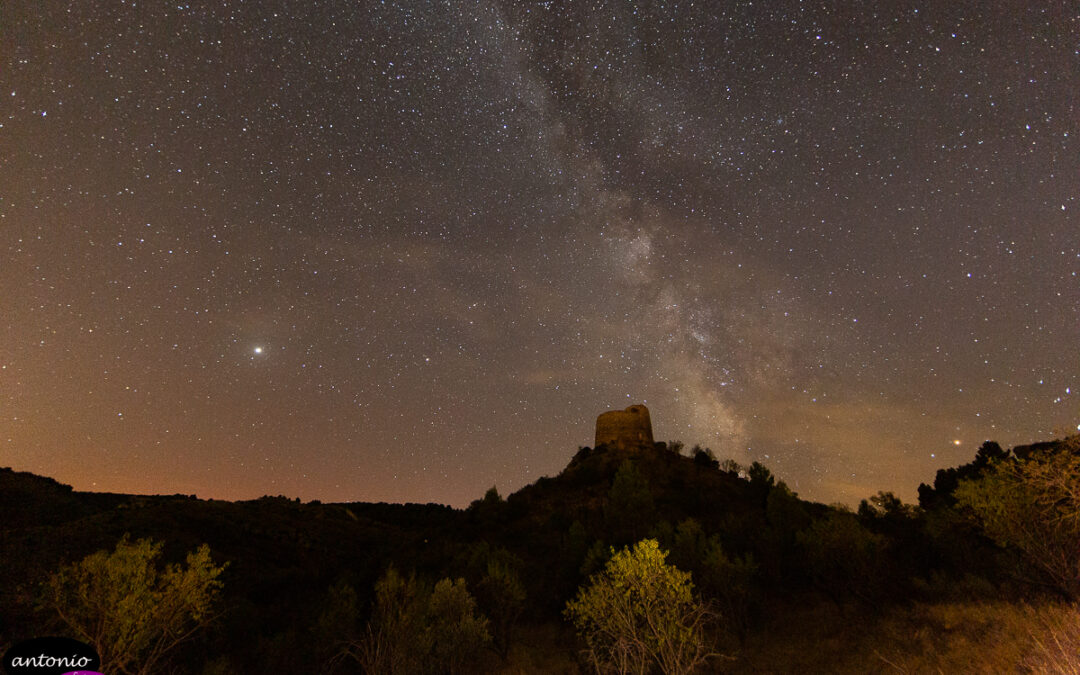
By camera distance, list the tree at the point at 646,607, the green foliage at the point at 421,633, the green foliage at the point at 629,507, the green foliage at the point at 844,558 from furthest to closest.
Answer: the green foliage at the point at 629,507 < the green foliage at the point at 844,558 < the green foliage at the point at 421,633 < the tree at the point at 646,607

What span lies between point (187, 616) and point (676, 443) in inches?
3535

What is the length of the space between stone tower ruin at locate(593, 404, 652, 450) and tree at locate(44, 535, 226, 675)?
273ft

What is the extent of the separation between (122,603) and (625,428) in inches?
3534

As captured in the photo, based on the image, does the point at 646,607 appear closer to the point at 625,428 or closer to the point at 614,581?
the point at 614,581

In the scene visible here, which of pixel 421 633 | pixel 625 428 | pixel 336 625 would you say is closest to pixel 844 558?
pixel 421 633

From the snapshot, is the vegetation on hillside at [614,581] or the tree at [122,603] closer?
the tree at [122,603]

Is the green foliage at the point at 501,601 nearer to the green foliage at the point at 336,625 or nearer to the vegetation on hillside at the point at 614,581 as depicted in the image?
the vegetation on hillside at the point at 614,581

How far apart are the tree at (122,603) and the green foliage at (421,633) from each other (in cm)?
838

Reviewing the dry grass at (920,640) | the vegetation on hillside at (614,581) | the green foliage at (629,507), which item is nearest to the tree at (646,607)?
the vegetation on hillside at (614,581)

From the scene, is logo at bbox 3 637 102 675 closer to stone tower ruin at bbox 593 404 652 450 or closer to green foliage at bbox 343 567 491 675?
green foliage at bbox 343 567 491 675

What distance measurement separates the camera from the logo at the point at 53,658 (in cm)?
550

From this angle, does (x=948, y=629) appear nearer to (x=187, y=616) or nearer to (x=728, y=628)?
(x=728, y=628)

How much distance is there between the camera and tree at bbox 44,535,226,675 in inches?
886

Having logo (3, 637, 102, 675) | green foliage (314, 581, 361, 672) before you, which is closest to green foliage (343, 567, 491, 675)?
green foliage (314, 581, 361, 672)
